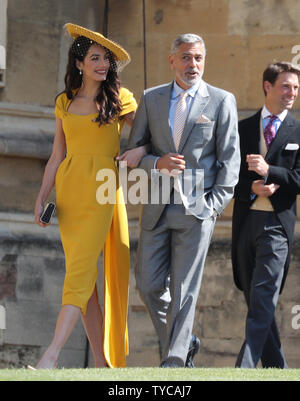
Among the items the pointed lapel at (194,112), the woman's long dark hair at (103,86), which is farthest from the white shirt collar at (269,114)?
the woman's long dark hair at (103,86)

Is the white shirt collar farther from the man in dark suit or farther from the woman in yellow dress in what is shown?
the woman in yellow dress

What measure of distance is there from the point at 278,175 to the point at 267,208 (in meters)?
0.21

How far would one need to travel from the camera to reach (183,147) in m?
6.48

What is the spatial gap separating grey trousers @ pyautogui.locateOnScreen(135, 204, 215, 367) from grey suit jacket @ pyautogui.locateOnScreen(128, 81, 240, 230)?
74 millimetres

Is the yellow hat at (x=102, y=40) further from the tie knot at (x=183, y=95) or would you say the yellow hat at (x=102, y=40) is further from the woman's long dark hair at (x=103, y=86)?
the tie knot at (x=183, y=95)

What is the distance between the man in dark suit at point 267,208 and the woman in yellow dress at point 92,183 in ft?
2.36

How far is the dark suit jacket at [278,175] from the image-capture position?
6875 millimetres

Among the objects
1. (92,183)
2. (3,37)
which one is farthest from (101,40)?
(3,37)

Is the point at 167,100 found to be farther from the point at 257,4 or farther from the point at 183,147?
the point at 257,4

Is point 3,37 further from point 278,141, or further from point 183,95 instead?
point 278,141

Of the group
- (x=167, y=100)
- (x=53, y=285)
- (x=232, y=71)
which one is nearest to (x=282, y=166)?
(x=167, y=100)
